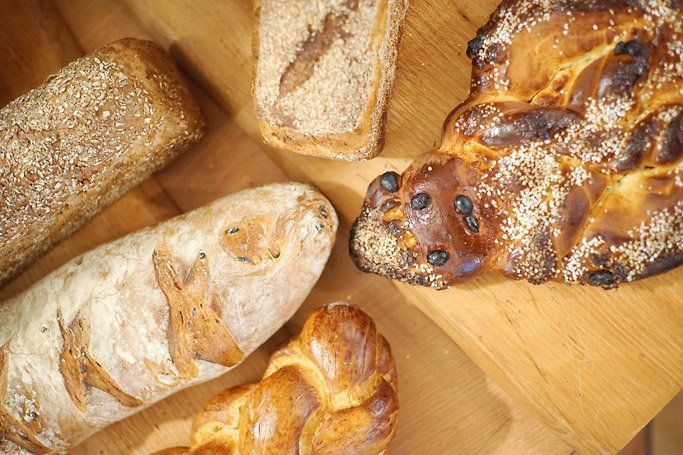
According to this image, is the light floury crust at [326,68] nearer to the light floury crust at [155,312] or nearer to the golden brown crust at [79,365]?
the light floury crust at [155,312]

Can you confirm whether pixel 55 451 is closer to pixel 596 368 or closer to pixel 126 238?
pixel 126 238

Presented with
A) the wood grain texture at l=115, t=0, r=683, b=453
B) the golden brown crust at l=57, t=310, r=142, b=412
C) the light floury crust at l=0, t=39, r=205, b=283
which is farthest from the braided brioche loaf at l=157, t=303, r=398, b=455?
the light floury crust at l=0, t=39, r=205, b=283

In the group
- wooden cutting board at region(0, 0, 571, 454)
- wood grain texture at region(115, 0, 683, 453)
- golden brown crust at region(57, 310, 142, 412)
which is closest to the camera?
wood grain texture at region(115, 0, 683, 453)

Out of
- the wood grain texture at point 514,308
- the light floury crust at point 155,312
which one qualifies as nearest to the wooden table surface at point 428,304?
the wood grain texture at point 514,308

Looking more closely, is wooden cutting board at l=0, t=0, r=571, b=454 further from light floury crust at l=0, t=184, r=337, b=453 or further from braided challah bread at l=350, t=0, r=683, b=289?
braided challah bread at l=350, t=0, r=683, b=289

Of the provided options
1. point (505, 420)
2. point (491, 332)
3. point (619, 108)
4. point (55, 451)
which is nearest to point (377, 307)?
point (491, 332)

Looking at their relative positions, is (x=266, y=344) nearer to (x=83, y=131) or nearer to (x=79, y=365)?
(x=79, y=365)
